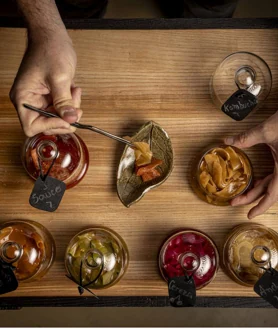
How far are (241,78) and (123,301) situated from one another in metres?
0.87

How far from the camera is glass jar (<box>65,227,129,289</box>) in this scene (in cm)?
117

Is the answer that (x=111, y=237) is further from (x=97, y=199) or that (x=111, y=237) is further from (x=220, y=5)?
(x=220, y=5)

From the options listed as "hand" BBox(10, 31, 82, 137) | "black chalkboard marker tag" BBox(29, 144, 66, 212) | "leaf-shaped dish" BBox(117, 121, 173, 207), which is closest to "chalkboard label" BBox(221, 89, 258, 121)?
"leaf-shaped dish" BBox(117, 121, 173, 207)

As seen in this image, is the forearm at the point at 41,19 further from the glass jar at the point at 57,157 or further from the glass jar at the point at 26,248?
the glass jar at the point at 26,248

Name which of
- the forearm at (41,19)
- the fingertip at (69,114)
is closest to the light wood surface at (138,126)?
the forearm at (41,19)

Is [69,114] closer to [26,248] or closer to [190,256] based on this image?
[26,248]

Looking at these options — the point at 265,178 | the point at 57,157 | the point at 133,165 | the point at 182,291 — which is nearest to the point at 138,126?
the point at 133,165

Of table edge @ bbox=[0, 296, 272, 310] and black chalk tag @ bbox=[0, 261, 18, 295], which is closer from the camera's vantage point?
black chalk tag @ bbox=[0, 261, 18, 295]

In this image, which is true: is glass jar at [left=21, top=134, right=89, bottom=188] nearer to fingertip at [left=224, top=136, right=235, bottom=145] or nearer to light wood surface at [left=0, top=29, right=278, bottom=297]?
light wood surface at [left=0, top=29, right=278, bottom=297]

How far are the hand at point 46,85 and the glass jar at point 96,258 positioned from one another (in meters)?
0.35

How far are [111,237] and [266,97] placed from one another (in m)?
0.72

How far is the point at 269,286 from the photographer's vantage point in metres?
1.15

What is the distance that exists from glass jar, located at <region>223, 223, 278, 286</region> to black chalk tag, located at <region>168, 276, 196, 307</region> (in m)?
0.16

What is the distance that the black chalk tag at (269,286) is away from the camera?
1.14m
